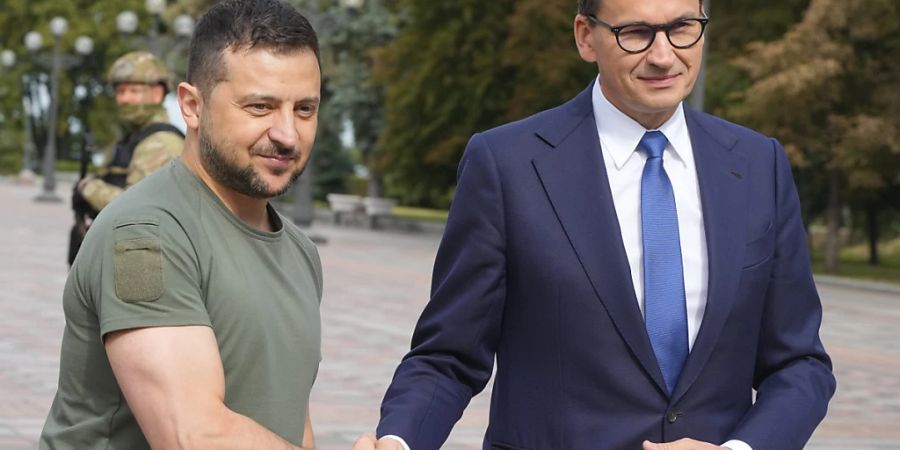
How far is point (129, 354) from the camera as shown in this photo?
103 inches

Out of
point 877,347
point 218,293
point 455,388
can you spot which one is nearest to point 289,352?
point 218,293

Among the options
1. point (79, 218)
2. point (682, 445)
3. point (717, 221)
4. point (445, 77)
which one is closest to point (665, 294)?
point (717, 221)

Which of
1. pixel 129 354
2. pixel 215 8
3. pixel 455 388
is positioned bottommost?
Answer: pixel 455 388

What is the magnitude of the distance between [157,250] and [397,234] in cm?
3389

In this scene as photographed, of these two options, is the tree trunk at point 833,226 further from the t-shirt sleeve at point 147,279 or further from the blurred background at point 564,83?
the t-shirt sleeve at point 147,279

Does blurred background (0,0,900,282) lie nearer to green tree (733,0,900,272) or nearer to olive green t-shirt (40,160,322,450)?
green tree (733,0,900,272)

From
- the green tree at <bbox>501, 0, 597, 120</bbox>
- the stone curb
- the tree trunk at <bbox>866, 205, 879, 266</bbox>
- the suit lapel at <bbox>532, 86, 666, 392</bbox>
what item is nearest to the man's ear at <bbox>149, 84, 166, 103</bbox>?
the suit lapel at <bbox>532, 86, 666, 392</bbox>

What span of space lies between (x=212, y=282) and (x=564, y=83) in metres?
29.3

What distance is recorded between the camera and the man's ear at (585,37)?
340cm

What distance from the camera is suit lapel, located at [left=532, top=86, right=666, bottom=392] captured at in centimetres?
317

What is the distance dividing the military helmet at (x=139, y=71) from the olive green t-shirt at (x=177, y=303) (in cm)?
503

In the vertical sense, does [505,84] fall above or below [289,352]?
below

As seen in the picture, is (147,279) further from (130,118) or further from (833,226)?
(833,226)

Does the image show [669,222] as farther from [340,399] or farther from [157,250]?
[340,399]
